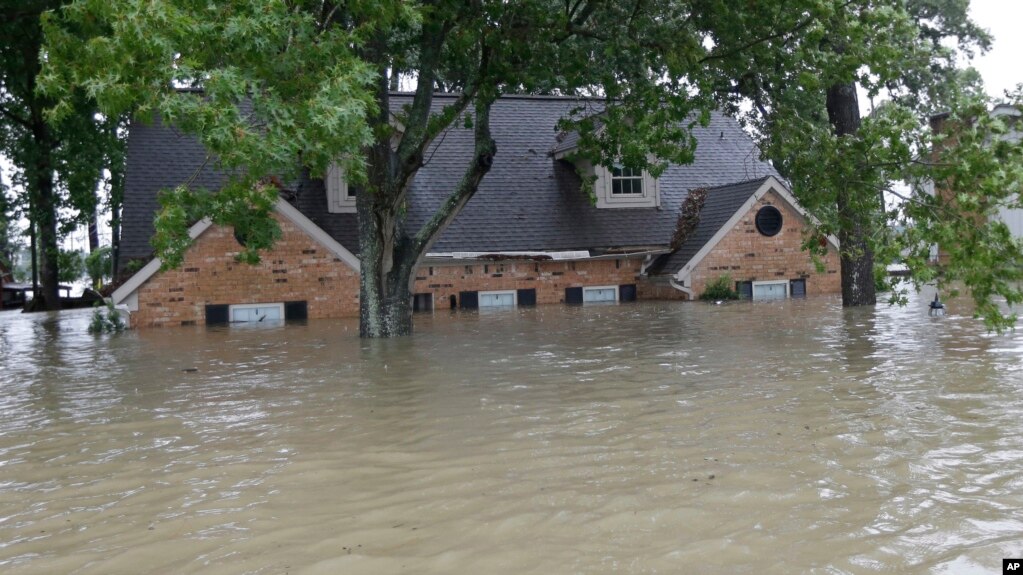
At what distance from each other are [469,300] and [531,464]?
55.3ft

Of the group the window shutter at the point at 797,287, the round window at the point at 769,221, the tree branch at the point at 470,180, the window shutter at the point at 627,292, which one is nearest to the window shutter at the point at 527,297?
the window shutter at the point at 627,292

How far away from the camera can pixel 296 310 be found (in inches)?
802

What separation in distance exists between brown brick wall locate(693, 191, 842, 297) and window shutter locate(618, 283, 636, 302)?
1.91 meters

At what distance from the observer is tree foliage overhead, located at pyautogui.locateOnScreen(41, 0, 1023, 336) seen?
791 cm

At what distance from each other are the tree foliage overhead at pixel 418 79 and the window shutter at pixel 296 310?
5908 mm

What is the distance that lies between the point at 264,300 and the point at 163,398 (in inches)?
439

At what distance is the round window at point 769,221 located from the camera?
925 inches

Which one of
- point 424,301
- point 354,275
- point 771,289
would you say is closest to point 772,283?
point 771,289

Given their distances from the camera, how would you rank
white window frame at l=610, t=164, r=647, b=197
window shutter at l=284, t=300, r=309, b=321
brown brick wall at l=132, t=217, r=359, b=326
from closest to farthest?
brown brick wall at l=132, t=217, r=359, b=326 < window shutter at l=284, t=300, r=309, b=321 < white window frame at l=610, t=164, r=647, b=197

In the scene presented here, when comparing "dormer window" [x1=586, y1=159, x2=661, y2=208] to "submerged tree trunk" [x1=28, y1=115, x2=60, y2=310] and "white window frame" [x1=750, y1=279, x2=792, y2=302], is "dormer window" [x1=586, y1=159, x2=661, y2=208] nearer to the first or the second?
"white window frame" [x1=750, y1=279, x2=792, y2=302]

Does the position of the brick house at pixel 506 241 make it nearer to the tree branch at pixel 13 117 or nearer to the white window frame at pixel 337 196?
the white window frame at pixel 337 196

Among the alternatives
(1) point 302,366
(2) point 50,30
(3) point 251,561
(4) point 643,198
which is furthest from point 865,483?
(4) point 643,198

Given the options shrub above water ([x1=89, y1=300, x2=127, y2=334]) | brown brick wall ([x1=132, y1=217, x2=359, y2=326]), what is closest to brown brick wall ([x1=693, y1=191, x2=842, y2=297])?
brown brick wall ([x1=132, y1=217, x2=359, y2=326])

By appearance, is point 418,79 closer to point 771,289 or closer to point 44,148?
point 771,289
